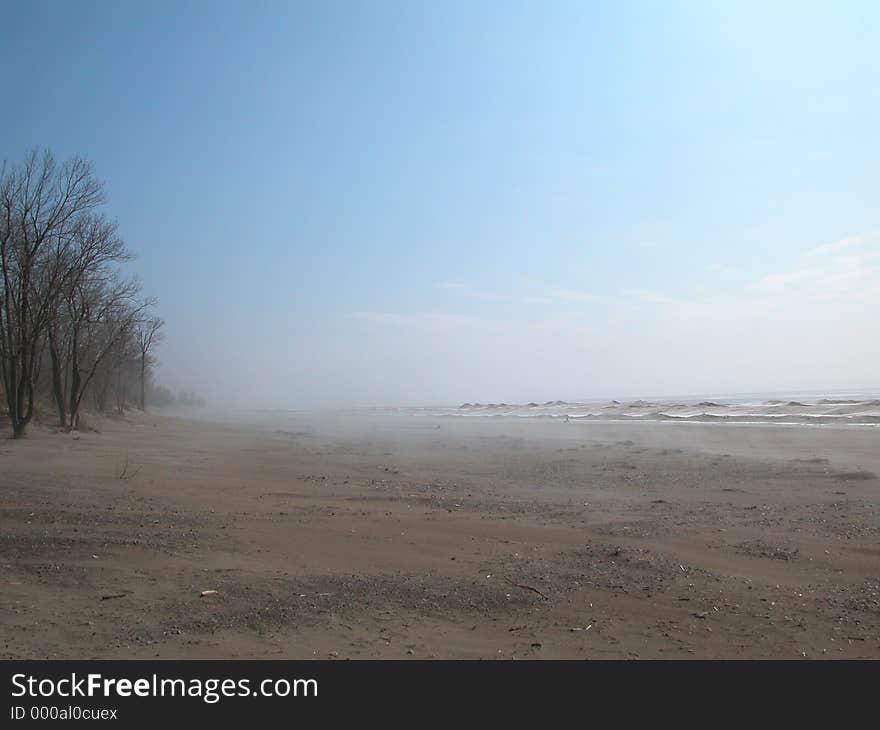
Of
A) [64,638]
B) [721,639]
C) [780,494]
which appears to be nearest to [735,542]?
[721,639]

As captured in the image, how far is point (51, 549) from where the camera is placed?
7.04m

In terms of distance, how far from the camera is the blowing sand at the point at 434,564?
5062 mm

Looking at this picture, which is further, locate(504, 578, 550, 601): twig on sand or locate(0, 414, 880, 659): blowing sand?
locate(504, 578, 550, 601): twig on sand

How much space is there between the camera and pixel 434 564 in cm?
720

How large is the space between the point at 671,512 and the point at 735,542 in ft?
6.52

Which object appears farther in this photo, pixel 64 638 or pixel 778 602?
pixel 778 602

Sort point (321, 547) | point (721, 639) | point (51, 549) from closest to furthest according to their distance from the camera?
point (721, 639) < point (51, 549) < point (321, 547)

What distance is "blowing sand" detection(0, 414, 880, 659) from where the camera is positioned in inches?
199

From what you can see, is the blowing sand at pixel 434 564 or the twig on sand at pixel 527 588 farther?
the twig on sand at pixel 527 588

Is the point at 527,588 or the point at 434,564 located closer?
the point at 527,588
